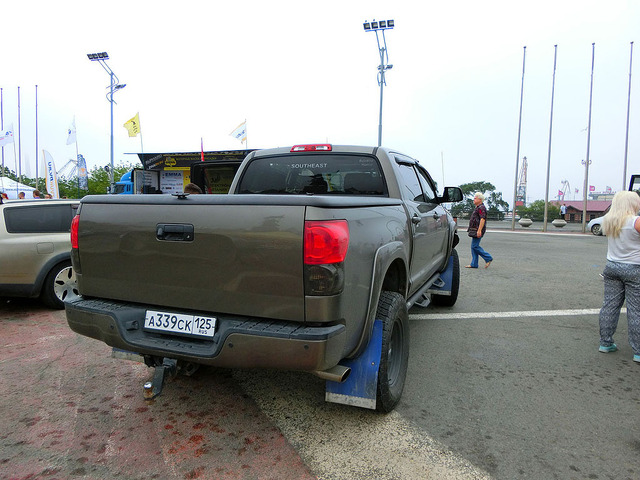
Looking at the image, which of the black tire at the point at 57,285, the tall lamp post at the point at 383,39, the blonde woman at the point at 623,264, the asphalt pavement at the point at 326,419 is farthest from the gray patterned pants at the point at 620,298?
the tall lamp post at the point at 383,39

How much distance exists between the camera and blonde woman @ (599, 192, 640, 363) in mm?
3934

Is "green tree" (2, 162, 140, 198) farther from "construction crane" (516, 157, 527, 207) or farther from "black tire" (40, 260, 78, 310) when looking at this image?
"construction crane" (516, 157, 527, 207)

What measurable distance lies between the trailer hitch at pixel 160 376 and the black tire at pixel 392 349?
1350mm

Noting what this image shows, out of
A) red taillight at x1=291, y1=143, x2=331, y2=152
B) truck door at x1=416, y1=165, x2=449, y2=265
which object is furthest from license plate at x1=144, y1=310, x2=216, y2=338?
truck door at x1=416, y1=165, x2=449, y2=265

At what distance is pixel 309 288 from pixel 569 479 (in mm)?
1731

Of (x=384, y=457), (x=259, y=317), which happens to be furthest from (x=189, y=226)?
(x=384, y=457)

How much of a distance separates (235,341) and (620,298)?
12.5 feet

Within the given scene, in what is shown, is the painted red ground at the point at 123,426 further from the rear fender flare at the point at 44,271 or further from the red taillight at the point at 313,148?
the red taillight at the point at 313,148

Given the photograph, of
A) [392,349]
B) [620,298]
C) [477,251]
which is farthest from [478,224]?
[392,349]

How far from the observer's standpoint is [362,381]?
2664 mm

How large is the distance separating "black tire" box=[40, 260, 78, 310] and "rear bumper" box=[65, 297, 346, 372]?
3420 millimetres

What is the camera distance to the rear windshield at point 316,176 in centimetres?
388

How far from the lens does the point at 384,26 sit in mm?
21719

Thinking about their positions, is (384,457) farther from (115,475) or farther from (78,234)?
(78,234)
